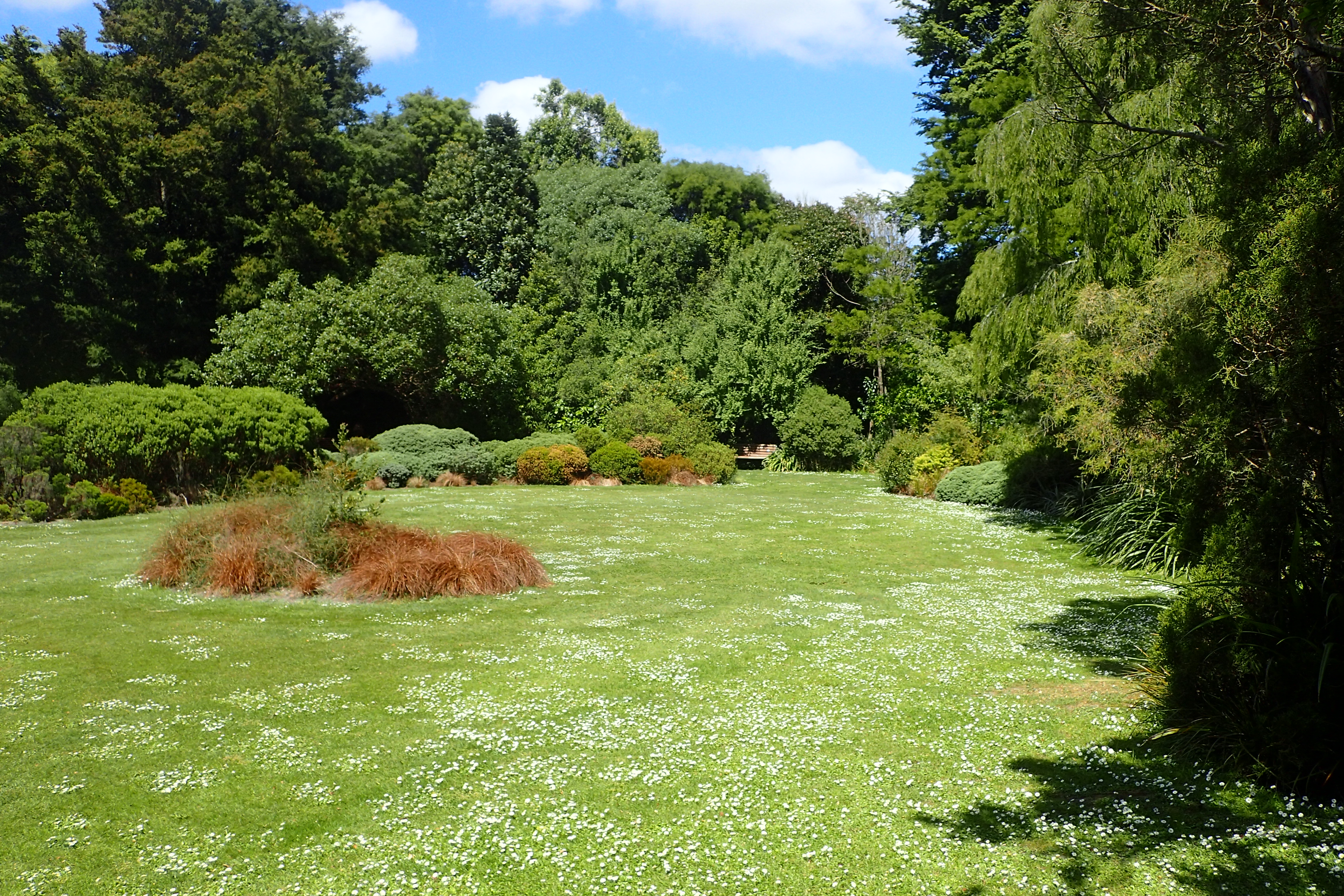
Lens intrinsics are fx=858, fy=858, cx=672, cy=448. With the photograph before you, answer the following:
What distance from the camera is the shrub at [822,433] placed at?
3244 centimetres

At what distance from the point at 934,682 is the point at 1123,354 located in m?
6.38

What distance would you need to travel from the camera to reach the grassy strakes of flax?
389 inches

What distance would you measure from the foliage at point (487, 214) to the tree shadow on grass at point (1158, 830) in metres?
40.0

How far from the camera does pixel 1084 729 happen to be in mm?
5711

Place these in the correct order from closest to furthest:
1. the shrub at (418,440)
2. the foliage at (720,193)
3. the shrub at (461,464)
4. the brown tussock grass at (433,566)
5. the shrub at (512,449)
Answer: the brown tussock grass at (433,566) < the shrub at (461,464) < the shrub at (418,440) < the shrub at (512,449) < the foliage at (720,193)

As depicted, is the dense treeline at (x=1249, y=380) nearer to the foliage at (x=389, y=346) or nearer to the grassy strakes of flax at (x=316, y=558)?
the grassy strakes of flax at (x=316, y=558)

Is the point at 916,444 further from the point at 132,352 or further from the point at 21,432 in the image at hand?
the point at 132,352

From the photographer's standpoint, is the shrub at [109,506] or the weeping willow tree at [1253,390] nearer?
the weeping willow tree at [1253,390]

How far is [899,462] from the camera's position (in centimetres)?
2298

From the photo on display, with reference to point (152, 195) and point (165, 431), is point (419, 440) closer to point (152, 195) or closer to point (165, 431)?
point (165, 431)

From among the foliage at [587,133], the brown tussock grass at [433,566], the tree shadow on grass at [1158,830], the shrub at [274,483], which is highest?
the foliage at [587,133]

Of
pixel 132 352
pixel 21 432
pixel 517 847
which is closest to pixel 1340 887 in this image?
pixel 517 847

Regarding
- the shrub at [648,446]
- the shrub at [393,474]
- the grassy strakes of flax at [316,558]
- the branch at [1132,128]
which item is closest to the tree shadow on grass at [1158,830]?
the branch at [1132,128]

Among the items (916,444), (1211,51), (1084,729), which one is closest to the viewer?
(1084,729)
